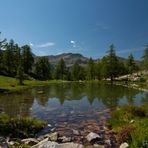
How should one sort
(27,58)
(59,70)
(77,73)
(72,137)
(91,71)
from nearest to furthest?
(72,137) → (27,58) → (91,71) → (77,73) → (59,70)

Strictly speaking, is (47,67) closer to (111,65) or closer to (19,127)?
(111,65)

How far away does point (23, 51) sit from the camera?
462 feet

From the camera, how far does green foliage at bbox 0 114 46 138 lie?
17.8 metres

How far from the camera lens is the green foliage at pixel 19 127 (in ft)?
58.3

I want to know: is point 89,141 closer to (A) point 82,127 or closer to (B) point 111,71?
(A) point 82,127

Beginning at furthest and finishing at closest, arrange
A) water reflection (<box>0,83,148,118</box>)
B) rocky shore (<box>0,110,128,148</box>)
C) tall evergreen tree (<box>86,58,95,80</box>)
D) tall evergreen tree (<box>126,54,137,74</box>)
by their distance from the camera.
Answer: tall evergreen tree (<box>86,58,95,80</box>) < tall evergreen tree (<box>126,54,137,74</box>) < water reflection (<box>0,83,148,118</box>) < rocky shore (<box>0,110,128,148</box>)

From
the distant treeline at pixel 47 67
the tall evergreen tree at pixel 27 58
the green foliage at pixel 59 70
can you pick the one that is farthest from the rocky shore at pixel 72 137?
the green foliage at pixel 59 70

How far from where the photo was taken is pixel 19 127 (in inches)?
741

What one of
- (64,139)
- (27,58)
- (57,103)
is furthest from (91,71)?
(64,139)

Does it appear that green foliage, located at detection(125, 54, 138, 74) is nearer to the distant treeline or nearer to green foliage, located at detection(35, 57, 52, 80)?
the distant treeline

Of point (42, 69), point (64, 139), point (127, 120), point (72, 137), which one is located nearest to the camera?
point (64, 139)

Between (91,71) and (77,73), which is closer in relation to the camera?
(91,71)

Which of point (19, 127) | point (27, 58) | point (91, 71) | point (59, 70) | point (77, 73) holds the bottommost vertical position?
point (19, 127)

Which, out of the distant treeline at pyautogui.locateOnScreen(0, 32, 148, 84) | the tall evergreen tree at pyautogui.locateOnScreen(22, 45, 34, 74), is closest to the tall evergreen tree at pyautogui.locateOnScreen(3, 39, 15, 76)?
the distant treeline at pyautogui.locateOnScreen(0, 32, 148, 84)
